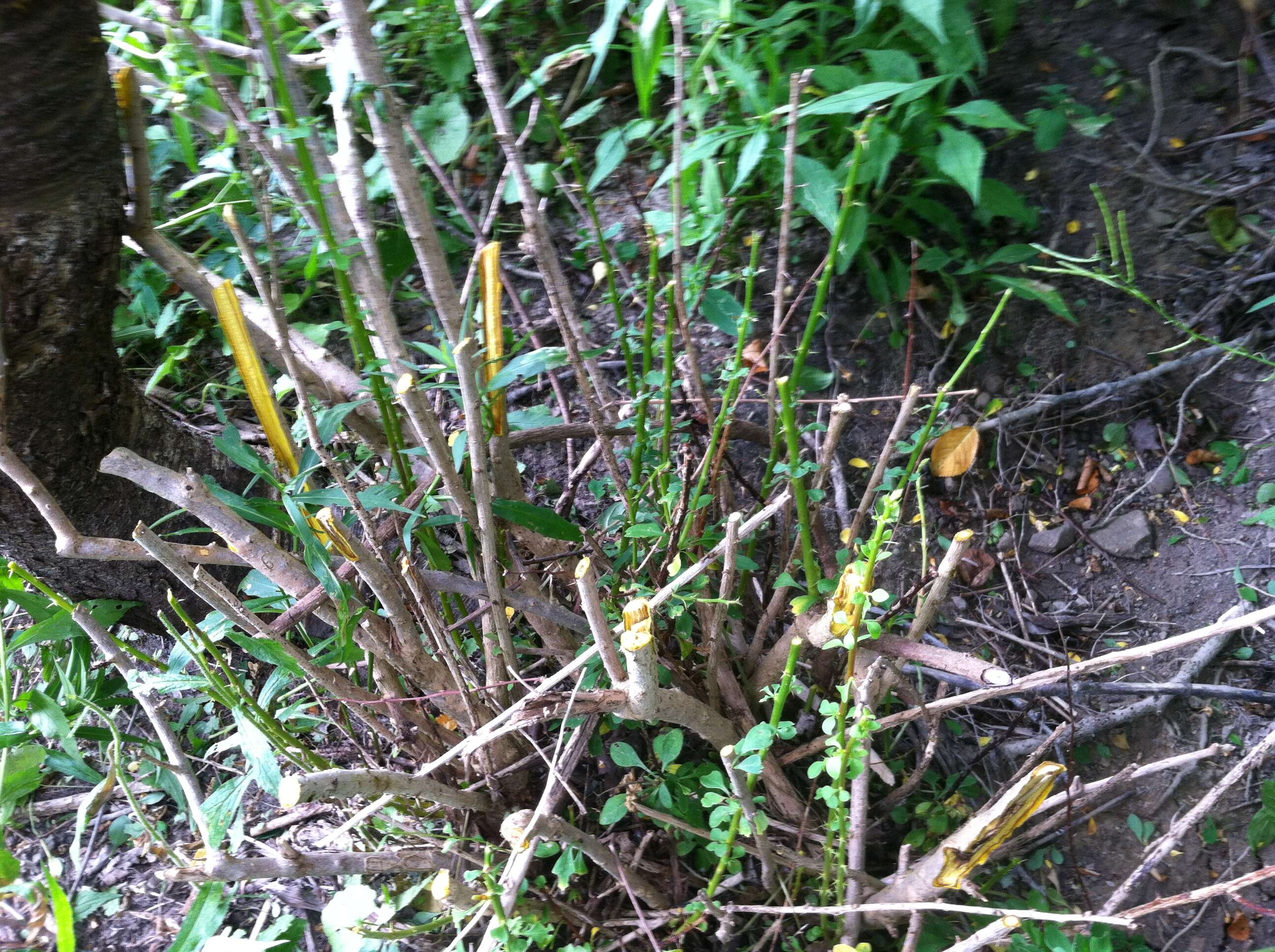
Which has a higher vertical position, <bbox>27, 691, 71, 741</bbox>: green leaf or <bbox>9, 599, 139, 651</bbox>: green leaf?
<bbox>9, 599, 139, 651</bbox>: green leaf

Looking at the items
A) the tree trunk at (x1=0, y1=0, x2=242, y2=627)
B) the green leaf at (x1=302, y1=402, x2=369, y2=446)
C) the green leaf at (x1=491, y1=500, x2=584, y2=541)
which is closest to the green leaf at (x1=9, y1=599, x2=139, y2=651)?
the tree trunk at (x1=0, y1=0, x2=242, y2=627)

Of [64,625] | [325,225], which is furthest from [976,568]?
[64,625]

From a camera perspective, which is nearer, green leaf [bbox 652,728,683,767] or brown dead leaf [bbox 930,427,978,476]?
green leaf [bbox 652,728,683,767]

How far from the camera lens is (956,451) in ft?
5.33

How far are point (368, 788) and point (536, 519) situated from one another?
358 millimetres

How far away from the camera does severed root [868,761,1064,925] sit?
0.86 m

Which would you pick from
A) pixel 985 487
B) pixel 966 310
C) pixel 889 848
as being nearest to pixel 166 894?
pixel 889 848

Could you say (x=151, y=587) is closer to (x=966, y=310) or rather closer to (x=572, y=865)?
(x=572, y=865)

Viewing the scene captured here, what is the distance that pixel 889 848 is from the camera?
4.35 ft

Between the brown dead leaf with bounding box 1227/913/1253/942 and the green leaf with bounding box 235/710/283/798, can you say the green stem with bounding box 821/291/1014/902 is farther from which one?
the brown dead leaf with bounding box 1227/913/1253/942

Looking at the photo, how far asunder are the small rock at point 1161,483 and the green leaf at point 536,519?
1235 millimetres

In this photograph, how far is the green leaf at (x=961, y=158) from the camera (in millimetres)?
1406

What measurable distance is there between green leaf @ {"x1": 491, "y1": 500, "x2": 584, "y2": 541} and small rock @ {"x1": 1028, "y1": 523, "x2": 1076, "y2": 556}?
41.5 inches

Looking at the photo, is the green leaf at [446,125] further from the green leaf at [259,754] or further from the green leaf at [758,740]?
the green leaf at [758,740]
